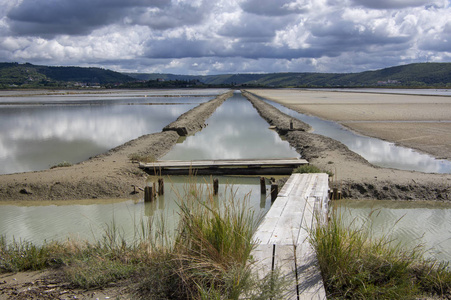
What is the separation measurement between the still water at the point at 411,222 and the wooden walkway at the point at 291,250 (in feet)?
2.28

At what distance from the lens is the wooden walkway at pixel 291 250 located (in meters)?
3.79

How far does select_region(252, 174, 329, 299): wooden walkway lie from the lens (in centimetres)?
379

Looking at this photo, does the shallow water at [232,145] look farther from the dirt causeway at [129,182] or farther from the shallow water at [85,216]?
the shallow water at [85,216]

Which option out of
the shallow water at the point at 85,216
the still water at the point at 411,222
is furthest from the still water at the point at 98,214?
the still water at the point at 411,222

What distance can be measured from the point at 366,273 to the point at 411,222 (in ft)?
13.9

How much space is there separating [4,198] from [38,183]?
0.77 m

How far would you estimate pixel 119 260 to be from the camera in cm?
457

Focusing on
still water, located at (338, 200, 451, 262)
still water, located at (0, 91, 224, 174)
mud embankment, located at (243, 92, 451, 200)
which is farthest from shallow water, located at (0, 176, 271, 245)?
still water, located at (0, 91, 224, 174)

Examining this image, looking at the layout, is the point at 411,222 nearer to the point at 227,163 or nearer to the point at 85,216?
the point at 227,163

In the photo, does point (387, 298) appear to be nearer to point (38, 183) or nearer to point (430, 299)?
point (430, 299)

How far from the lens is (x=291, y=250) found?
4.49m

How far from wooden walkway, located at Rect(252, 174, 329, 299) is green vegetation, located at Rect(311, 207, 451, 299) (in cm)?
16

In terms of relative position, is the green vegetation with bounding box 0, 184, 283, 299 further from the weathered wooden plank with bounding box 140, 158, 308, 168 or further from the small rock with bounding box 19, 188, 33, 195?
the weathered wooden plank with bounding box 140, 158, 308, 168

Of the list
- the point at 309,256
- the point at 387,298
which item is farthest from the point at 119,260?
the point at 387,298
